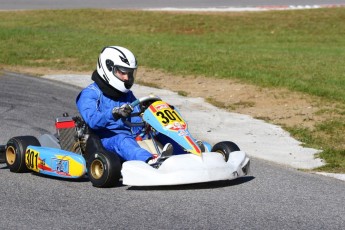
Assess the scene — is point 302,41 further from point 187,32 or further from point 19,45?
point 19,45

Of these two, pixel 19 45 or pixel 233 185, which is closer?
pixel 233 185

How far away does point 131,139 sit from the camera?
7926mm

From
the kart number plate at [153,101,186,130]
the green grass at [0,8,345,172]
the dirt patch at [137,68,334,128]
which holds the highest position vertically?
the kart number plate at [153,101,186,130]

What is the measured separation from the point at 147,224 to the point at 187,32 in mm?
20089

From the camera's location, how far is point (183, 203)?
7.05 m

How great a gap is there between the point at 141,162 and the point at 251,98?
6703 millimetres

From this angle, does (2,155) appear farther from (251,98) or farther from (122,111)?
(251,98)

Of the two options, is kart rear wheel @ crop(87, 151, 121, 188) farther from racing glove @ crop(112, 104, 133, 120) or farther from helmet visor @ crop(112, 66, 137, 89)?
helmet visor @ crop(112, 66, 137, 89)

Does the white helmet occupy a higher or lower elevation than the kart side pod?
higher

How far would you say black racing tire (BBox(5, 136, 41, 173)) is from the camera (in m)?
8.39

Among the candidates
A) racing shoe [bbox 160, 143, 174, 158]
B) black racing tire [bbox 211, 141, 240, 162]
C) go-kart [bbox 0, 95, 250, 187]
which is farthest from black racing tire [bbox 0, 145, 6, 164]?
black racing tire [bbox 211, 141, 240, 162]

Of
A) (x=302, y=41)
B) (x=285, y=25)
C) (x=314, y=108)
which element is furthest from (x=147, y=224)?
(x=285, y=25)

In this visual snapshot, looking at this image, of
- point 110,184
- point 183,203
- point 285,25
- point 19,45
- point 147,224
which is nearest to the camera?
point 147,224

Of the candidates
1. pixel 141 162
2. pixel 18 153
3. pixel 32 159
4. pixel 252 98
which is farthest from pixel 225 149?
pixel 252 98
